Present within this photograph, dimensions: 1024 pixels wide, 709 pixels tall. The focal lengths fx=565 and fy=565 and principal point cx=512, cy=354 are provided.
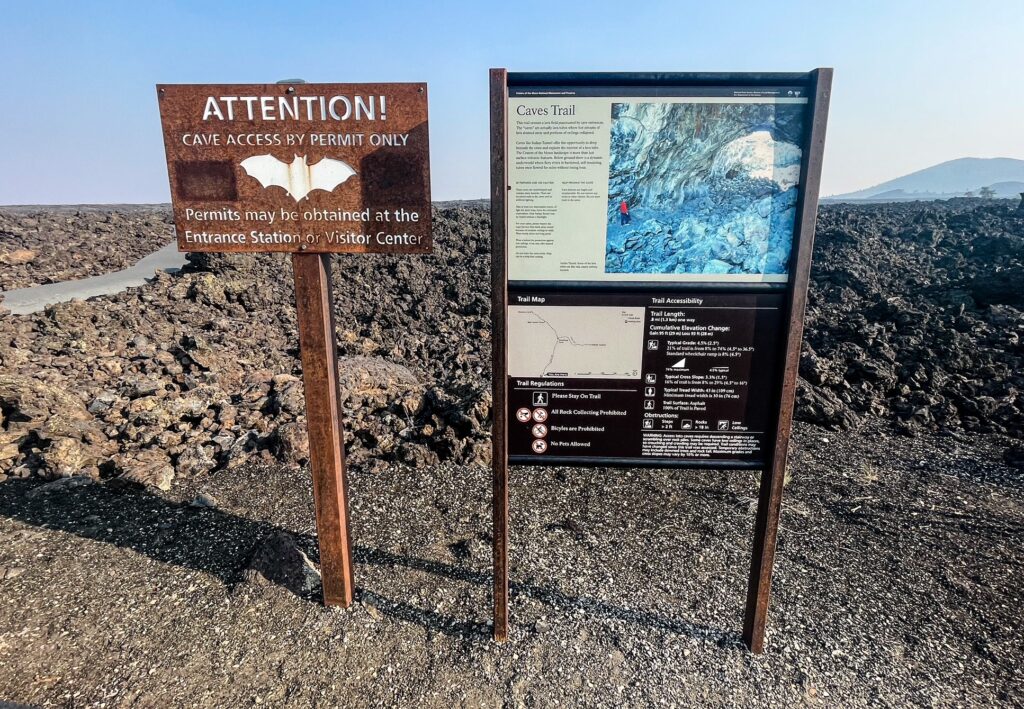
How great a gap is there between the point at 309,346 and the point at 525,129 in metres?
1.47

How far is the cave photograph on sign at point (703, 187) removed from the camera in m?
2.38

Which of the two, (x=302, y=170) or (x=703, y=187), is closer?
(x=703, y=187)

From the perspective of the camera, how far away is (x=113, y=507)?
4164mm

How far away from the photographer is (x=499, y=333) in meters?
2.55

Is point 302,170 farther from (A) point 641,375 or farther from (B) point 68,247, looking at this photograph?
(B) point 68,247

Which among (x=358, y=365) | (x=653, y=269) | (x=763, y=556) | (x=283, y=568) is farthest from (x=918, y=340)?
(x=283, y=568)

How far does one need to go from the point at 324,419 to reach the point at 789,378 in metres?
2.30

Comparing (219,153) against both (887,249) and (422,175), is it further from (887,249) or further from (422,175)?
(887,249)

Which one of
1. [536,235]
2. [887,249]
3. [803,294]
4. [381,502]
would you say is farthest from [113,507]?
[887,249]

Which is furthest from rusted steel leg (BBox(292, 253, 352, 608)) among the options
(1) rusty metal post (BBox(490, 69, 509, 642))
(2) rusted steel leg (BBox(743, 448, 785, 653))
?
(2) rusted steel leg (BBox(743, 448, 785, 653))

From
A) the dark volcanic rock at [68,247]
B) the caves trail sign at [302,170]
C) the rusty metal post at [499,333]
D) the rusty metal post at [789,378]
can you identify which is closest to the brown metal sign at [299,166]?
the caves trail sign at [302,170]

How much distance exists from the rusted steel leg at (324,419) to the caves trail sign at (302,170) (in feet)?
0.05

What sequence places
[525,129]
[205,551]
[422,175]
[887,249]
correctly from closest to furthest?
1. [525,129]
2. [422,175]
3. [205,551]
4. [887,249]

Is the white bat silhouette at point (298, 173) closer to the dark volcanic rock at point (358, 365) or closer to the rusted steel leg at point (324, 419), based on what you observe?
the rusted steel leg at point (324, 419)
